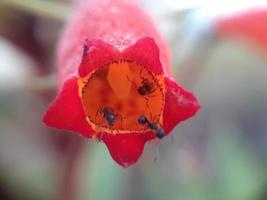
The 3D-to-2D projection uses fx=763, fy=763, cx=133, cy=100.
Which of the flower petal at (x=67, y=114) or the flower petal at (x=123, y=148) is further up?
the flower petal at (x=67, y=114)

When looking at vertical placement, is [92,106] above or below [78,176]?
above

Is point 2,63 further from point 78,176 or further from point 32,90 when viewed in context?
point 78,176

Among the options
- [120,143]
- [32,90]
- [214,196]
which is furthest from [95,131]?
[32,90]

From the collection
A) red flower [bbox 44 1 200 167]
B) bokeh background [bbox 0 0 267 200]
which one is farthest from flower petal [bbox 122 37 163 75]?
bokeh background [bbox 0 0 267 200]

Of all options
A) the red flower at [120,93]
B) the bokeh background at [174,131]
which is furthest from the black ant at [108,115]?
the bokeh background at [174,131]

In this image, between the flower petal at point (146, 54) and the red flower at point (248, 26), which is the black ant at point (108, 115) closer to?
the flower petal at point (146, 54)

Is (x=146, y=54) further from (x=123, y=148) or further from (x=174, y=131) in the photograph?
(x=174, y=131)
